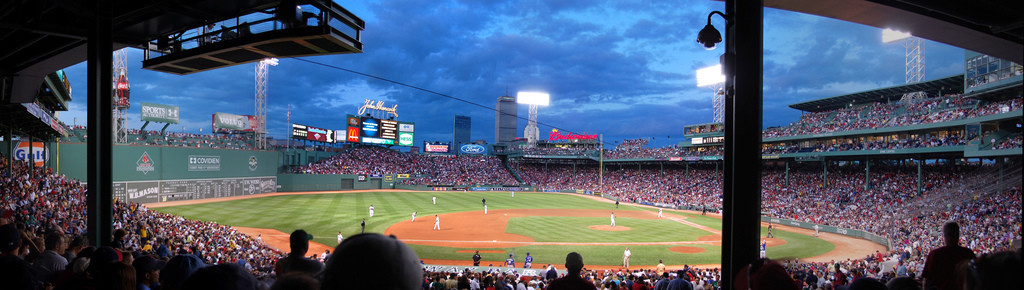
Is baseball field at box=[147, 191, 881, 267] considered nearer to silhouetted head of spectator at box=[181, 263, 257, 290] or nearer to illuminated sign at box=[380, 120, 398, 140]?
silhouetted head of spectator at box=[181, 263, 257, 290]

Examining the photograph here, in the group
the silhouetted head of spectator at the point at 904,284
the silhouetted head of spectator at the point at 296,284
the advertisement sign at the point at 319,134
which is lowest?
the silhouetted head of spectator at the point at 904,284

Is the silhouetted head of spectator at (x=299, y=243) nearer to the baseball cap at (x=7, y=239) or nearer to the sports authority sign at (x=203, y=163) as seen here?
the baseball cap at (x=7, y=239)

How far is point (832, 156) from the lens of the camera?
127ft

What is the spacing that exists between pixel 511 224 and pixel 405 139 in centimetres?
4555

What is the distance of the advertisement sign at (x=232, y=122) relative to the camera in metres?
62.4

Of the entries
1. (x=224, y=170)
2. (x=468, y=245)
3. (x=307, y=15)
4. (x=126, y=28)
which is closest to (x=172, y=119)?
(x=224, y=170)

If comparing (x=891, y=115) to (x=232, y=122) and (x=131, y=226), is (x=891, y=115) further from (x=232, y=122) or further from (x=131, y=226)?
(x=232, y=122)

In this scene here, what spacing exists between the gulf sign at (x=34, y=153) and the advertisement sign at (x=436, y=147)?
50.4 m

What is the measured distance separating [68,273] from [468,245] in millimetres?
21046

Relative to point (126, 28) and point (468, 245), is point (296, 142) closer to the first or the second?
point (468, 245)

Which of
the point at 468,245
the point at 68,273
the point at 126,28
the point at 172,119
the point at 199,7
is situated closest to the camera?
the point at 68,273

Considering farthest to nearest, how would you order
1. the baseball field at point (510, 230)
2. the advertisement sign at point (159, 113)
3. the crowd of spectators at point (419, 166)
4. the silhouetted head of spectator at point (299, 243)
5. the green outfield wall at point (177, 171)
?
the crowd of spectators at point (419, 166), the advertisement sign at point (159, 113), the green outfield wall at point (177, 171), the baseball field at point (510, 230), the silhouetted head of spectator at point (299, 243)

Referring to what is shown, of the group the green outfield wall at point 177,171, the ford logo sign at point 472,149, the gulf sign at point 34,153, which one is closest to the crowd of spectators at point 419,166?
the ford logo sign at point 472,149

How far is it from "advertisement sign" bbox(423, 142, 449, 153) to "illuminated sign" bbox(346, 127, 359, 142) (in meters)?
13.9
